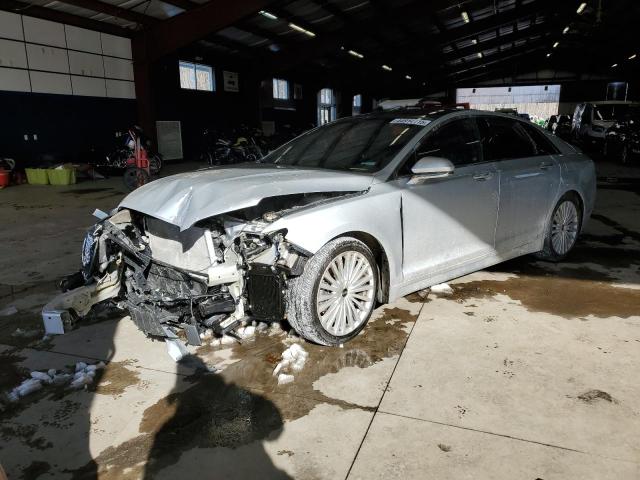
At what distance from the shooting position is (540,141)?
14.6 ft

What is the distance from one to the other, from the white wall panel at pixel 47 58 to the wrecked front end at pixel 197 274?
439 inches

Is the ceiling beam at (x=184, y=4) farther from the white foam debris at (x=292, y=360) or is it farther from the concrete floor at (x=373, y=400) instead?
the white foam debris at (x=292, y=360)

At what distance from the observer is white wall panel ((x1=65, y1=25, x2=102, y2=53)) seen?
12.4m

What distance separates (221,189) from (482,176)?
2.09m

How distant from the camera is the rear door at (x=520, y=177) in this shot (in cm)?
389

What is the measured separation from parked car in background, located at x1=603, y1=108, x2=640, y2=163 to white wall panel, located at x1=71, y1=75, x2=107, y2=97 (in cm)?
1515

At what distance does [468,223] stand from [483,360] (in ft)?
3.86

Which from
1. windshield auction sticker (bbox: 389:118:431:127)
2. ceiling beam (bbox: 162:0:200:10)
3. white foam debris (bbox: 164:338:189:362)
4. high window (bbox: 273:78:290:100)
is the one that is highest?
ceiling beam (bbox: 162:0:200:10)

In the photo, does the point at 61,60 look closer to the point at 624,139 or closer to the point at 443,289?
the point at 443,289

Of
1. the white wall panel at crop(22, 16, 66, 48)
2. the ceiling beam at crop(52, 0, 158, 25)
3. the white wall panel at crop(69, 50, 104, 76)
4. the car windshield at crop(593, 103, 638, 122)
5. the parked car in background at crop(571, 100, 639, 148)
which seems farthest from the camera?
the car windshield at crop(593, 103, 638, 122)

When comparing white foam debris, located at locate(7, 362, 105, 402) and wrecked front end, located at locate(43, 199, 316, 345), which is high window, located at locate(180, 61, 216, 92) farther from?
white foam debris, located at locate(7, 362, 105, 402)

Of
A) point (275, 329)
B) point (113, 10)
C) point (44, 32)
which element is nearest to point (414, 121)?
point (275, 329)

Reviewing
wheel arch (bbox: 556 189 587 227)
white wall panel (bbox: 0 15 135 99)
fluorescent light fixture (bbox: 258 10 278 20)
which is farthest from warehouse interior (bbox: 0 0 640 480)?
fluorescent light fixture (bbox: 258 10 278 20)

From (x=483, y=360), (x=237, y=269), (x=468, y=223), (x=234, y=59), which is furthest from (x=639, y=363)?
(x=234, y=59)
